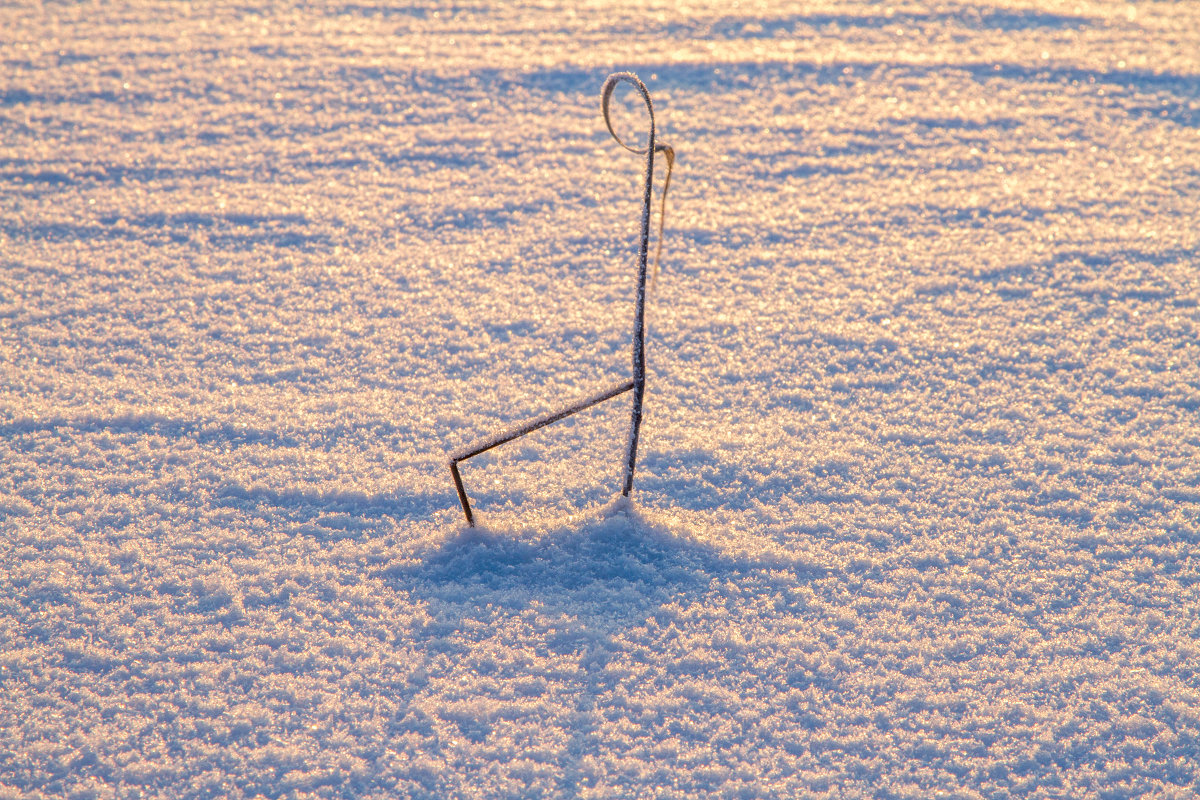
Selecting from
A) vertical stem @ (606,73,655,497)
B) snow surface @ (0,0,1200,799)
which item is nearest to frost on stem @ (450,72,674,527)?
vertical stem @ (606,73,655,497)

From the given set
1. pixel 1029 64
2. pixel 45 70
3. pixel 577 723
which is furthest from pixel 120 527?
pixel 1029 64

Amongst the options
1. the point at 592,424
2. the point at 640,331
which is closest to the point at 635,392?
the point at 640,331

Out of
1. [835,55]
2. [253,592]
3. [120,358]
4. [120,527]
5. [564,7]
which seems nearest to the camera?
[253,592]

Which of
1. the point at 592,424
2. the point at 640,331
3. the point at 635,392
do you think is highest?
the point at 640,331

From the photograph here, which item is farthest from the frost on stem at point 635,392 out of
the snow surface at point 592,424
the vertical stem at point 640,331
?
the snow surface at point 592,424

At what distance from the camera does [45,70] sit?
270cm

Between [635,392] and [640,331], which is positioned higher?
[640,331]

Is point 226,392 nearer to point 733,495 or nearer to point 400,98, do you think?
point 733,495

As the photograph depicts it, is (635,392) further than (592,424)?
No

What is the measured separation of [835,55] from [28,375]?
2364 millimetres

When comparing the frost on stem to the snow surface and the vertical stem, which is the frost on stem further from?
the snow surface

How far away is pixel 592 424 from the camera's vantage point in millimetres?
1626

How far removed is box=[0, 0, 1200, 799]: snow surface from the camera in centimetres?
115

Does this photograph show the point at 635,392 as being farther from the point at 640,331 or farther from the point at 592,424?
the point at 592,424
